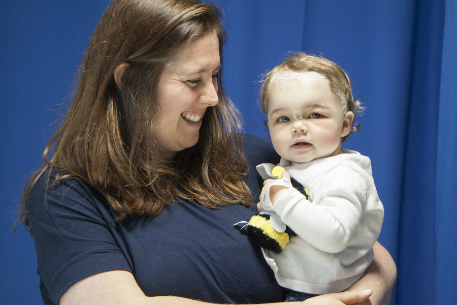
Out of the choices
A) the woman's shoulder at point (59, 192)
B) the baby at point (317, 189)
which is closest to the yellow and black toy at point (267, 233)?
the baby at point (317, 189)

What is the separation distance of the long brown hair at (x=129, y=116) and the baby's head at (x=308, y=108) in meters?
0.21

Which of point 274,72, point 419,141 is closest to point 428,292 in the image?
point 419,141

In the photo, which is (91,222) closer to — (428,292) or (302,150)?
(302,150)

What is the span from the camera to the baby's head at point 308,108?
1016 mm

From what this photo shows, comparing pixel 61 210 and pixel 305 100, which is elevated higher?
pixel 305 100

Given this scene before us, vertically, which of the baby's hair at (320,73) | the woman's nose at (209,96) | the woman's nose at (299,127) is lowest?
the woman's nose at (299,127)

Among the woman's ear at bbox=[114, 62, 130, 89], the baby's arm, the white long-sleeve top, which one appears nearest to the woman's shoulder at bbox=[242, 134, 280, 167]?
the white long-sleeve top

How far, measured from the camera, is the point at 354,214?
90cm

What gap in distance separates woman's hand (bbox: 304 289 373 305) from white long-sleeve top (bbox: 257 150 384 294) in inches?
1.4

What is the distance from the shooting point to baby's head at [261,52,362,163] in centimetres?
102

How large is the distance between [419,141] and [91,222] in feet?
4.42

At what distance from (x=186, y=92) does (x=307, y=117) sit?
32 centimetres

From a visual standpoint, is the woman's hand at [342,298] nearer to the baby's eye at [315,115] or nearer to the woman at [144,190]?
the woman at [144,190]

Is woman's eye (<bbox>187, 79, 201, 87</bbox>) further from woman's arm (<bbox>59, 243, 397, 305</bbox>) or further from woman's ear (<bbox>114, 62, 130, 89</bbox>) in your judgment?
woman's arm (<bbox>59, 243, 397, 305</bbox>)
